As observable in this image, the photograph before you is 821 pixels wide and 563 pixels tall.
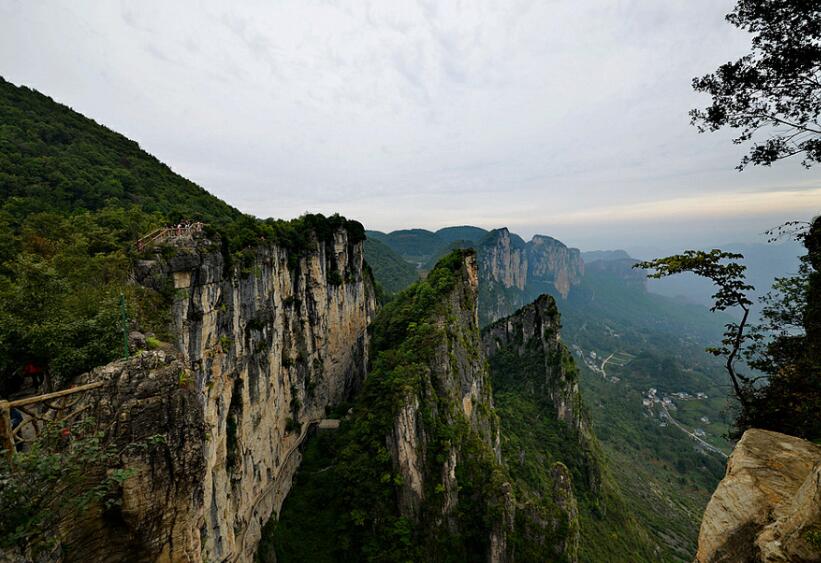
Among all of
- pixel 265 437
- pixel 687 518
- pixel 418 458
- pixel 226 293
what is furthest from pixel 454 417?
pixel 687 518

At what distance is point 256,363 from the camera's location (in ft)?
75.6

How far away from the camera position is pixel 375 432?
28.0m

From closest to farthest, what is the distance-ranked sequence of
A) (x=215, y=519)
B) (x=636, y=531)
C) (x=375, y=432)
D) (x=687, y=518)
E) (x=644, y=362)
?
(x=215, y=519)
(x=375, y=432)
(x=636, y=531)
(x=687, y=518)
(x=644, y=362)

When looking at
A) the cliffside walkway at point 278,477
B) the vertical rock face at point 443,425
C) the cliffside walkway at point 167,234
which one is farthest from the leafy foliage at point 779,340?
the cliffside walkway at point 278,477

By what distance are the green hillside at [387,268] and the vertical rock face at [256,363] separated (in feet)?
290

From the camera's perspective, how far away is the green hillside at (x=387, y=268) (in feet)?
430

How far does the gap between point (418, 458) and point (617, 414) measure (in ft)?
352

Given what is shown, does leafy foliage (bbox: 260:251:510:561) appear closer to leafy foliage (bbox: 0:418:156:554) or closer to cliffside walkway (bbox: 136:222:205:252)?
cliffside walkway (bbox: 136:222:205:252)

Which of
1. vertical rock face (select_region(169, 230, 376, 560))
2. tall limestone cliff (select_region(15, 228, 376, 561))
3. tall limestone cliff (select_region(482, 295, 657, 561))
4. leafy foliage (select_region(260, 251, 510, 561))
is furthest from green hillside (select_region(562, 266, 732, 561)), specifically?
vertical rock face (select_region(169, 230, 376, 560))

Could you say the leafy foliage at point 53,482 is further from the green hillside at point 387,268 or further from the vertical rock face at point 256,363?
the green hillside at point 387,268

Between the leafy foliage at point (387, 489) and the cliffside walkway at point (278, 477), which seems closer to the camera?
the cliffside walkway at point (278, 477)

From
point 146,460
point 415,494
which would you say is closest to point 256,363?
point 415,494

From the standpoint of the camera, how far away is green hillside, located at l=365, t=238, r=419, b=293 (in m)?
131

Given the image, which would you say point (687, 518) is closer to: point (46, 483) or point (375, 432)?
point (375, 432)
